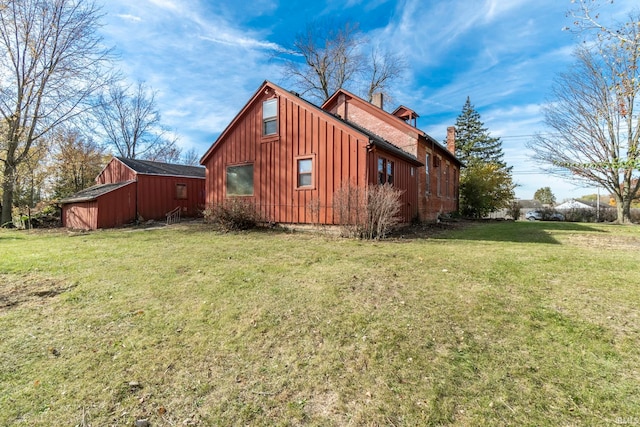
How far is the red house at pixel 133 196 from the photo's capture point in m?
15.7

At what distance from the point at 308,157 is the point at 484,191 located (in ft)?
49.8

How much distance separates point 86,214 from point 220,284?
15.4m

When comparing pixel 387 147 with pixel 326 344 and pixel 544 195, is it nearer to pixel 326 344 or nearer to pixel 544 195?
pixel 326 344

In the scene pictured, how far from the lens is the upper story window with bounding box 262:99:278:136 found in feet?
41.2

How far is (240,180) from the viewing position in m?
13.7

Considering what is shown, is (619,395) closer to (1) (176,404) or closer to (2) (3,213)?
(1) (176,404)

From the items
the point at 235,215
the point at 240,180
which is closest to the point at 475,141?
the point at 240,180

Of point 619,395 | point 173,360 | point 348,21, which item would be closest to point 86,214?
point 173,360

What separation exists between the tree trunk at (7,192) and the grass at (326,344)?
56.1 ft

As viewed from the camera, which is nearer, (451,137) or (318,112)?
(318,112)

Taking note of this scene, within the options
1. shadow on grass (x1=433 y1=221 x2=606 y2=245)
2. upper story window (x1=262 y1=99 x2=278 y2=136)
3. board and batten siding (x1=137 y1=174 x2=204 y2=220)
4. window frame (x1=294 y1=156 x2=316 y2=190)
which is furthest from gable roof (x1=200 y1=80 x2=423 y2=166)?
board and batten siding (x1=137 y1=174 x2=204 y2=220)

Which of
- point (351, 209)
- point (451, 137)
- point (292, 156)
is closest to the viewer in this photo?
point (351, 209)

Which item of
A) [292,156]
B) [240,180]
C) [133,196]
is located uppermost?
[292,156]

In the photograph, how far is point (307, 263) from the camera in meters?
6.02
